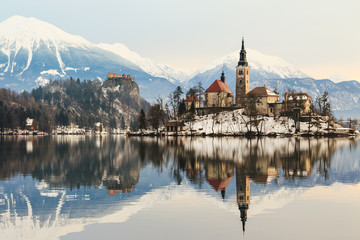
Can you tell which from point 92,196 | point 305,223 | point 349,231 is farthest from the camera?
point 92,196

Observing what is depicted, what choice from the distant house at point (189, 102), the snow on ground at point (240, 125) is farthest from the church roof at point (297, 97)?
the distant house at point (189, 102)

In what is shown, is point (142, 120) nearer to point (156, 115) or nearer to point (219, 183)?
point (156, 115)

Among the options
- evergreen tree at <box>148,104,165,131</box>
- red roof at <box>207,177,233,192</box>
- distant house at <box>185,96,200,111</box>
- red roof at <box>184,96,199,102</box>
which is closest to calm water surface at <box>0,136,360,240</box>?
red roof at <box>207,177,233,192</box>

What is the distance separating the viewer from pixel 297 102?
570ft

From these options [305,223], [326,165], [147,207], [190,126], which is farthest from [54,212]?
[190,126]

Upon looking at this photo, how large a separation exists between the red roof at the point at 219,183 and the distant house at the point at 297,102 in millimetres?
133634

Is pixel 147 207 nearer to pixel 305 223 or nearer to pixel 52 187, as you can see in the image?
pixel 305 223

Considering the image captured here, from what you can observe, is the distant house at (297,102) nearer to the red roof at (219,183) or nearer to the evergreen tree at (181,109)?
the evergreen tree at (181,109)

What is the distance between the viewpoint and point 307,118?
6654 inches

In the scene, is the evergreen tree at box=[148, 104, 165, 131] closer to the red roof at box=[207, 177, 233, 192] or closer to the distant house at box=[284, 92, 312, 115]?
the distant house at box=[284, 92, 312, 115]

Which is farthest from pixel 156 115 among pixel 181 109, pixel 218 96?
pixel 218 96

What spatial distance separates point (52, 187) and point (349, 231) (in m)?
25.7

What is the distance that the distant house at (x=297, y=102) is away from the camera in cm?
17388

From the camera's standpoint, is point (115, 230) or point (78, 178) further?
point (78, 178)
